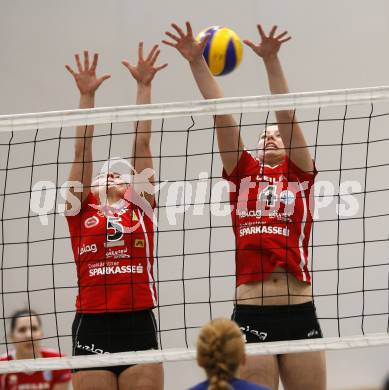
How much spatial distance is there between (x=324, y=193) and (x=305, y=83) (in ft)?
3.36

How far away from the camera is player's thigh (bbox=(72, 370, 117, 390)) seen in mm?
4688

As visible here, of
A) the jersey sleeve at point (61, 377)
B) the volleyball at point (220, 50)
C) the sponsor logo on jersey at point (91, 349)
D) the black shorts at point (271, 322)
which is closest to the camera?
the black shorts at point (271, 322)

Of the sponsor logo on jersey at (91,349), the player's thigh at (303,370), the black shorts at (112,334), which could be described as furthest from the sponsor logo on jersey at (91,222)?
the player's thigh at (303,370)

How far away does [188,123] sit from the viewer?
789cm

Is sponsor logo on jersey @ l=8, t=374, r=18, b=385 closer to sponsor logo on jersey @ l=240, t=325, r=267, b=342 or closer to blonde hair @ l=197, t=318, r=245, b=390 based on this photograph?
sponsor logo on jersey @ l=240, t=325, r=267, b=342

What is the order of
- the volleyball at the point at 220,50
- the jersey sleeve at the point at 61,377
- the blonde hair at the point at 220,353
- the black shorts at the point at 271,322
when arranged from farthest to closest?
the jersey sleeve at the point at 61,377 → the volleyball at the point at 220,50 → the black shorts at the point at 271,322 → the blonde hair at the point at 220,353

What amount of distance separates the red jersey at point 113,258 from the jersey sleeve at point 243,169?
0.55 m

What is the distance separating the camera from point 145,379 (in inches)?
184

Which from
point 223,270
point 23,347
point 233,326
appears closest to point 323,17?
point 223,270

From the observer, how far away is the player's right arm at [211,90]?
4.90 metres

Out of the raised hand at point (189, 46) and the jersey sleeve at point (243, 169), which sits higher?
the raised hand at point (189, 46)

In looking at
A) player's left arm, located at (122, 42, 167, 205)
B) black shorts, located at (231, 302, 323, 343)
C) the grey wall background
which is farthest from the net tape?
the grey wall background

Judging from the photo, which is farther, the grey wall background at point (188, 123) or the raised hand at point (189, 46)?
the grey wall background at point (188, 123)

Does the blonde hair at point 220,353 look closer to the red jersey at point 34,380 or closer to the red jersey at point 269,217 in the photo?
the red jersey at point 269,217
